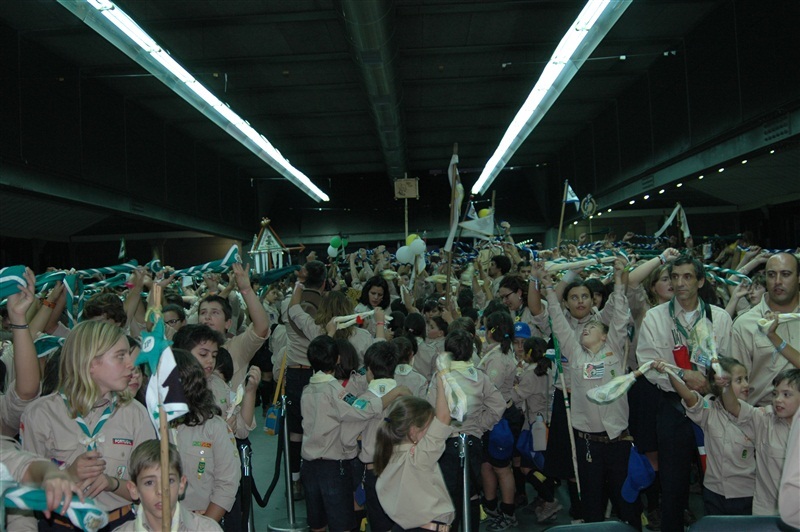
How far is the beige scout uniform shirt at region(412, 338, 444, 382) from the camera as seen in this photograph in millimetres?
6926

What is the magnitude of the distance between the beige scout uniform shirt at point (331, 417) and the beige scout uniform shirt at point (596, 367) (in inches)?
52.5

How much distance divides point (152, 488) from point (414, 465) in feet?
4.91

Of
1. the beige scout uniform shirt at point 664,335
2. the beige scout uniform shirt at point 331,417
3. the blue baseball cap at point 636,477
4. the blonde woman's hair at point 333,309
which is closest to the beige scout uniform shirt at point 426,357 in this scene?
the blonde woman's hair at point 333,309

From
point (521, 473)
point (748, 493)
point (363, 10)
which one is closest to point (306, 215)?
point (363, 10)

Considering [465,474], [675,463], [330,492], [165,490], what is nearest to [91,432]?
[165,490]

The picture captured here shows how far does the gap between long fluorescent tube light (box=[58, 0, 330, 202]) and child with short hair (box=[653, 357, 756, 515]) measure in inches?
272

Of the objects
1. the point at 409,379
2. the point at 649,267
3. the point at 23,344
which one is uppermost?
the point at 649,267

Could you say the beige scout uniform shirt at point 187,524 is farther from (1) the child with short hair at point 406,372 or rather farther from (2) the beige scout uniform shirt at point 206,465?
(1) the child with short hair at point 406,372

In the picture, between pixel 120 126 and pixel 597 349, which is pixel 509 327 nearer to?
pixel 597 349

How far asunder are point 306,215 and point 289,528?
2226 centimetres

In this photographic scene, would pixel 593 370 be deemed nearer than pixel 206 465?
No

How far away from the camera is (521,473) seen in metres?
6.79

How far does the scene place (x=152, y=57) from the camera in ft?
32.6

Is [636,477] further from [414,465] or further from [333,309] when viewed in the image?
[333,309]
